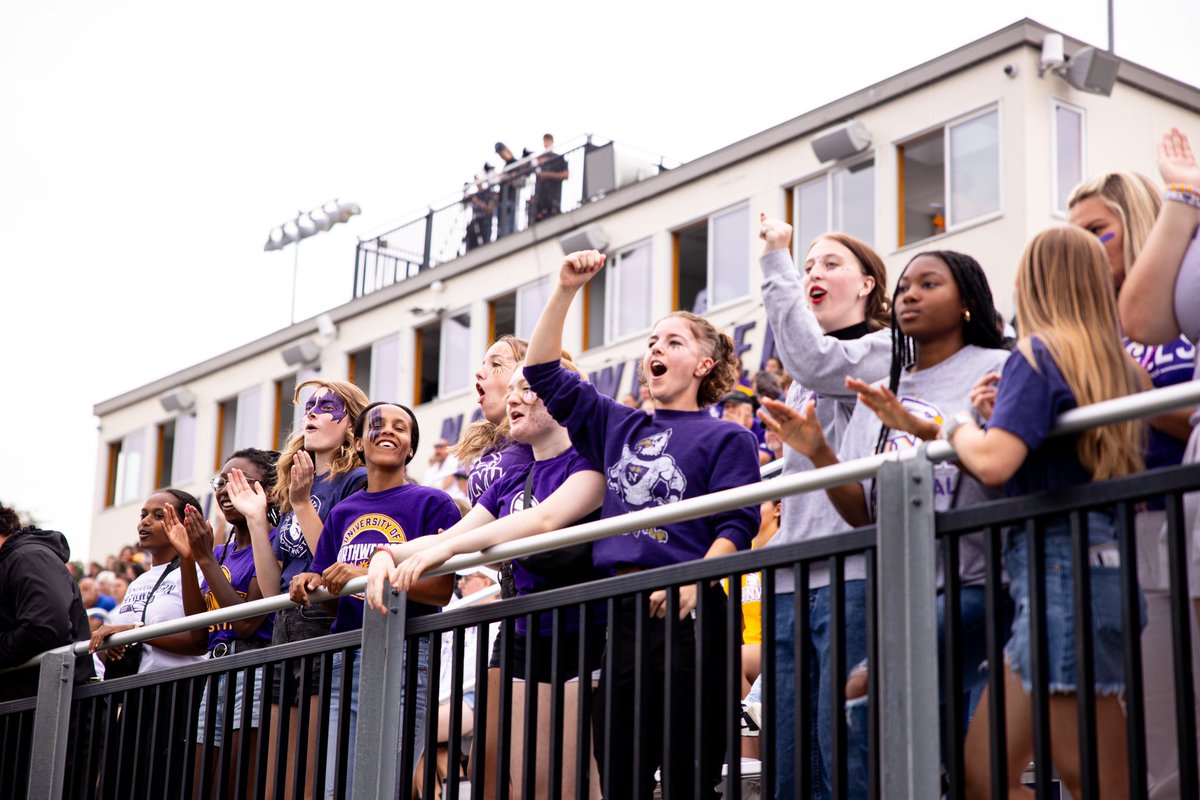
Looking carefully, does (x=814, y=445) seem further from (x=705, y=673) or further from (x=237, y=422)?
(x=237, y=422)

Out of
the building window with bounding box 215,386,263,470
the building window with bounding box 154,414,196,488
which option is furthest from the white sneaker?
the building window with bounding box 154,414,196,488

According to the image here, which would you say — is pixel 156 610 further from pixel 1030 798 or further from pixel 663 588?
pixel 1030 798

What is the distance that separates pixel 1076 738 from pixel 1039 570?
431 millimetres

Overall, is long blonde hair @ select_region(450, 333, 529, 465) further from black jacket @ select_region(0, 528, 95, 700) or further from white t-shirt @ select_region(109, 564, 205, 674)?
black jacket @ select_region(0, 528, 95, 700)

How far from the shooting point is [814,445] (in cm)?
423

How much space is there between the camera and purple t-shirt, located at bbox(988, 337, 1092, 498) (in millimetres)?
3564

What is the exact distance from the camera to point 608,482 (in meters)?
5.02

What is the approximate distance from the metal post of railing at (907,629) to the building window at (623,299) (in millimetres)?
20496

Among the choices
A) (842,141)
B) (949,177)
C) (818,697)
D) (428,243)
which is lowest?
(818,697)

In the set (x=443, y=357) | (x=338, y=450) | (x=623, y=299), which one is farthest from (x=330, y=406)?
(x=443, y=357)

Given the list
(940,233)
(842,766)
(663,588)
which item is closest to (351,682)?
(663,588)

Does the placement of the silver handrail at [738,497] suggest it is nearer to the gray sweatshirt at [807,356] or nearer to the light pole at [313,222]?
the gray sweatshirt at [807,356]

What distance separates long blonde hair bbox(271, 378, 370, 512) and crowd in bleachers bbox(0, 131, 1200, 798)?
15 millimetres

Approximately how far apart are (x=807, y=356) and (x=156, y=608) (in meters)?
3.63
